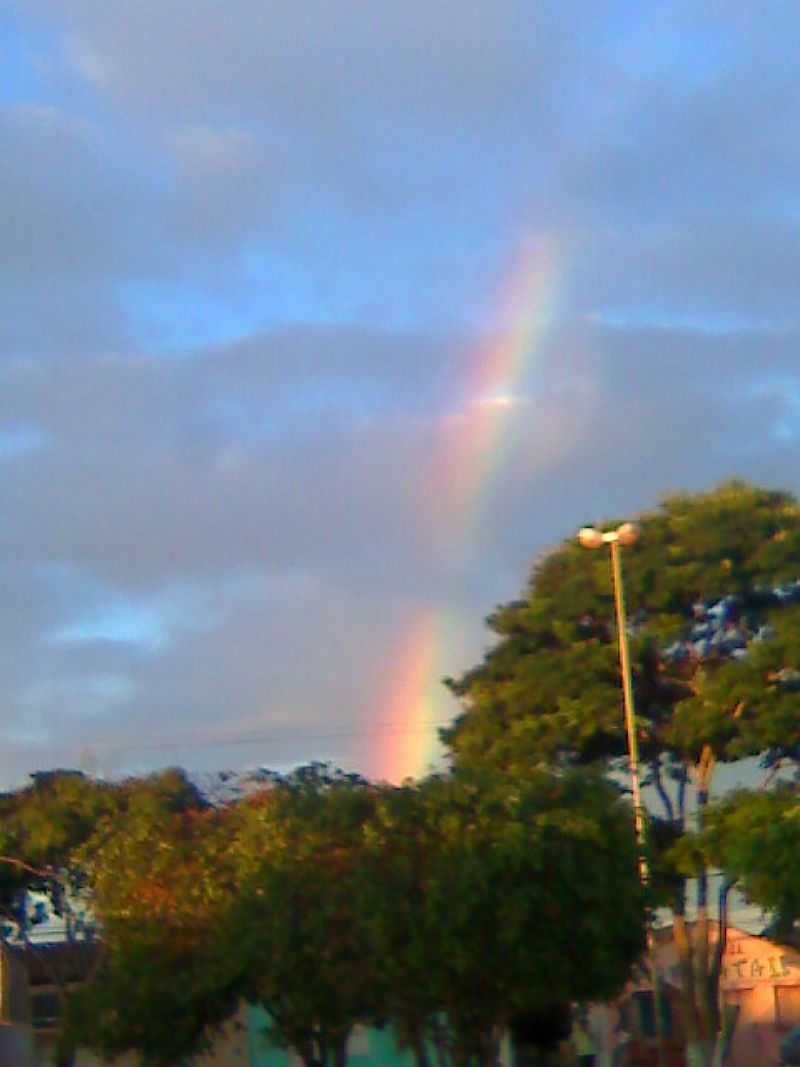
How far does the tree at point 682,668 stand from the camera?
3956 centimetres

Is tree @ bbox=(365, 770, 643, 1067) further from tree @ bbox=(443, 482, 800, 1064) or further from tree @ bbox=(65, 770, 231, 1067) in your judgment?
tree @ bbox=(443, 482, 800, 1064)

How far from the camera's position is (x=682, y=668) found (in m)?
41.3

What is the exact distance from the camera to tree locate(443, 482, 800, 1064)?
3956 cm

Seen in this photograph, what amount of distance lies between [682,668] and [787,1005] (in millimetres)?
30614

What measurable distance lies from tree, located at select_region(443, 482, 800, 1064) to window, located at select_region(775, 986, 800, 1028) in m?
25.0

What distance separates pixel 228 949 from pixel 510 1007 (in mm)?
4932

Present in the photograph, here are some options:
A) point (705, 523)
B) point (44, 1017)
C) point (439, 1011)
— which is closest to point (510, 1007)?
point (439, 1011)

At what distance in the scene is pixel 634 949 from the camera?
30703mm

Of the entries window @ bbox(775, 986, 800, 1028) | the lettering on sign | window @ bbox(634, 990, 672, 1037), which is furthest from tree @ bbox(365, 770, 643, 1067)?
window @ bbox(775, 986, 800, 1028)

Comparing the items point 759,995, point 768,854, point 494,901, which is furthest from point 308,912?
point 759,995

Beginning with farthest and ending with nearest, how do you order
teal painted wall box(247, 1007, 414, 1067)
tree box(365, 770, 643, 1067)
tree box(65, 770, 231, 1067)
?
1. teal painted wall box(247, 1007, 414, 1067)
2. tree box(65, 770, 231, 1067)
3. tree box(365, 770, 643, 1067)

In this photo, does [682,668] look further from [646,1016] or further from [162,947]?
[646,1016]

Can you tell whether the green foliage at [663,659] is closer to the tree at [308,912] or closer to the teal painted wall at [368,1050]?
the tree at [308,912]

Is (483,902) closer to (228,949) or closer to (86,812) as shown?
(228,949)
